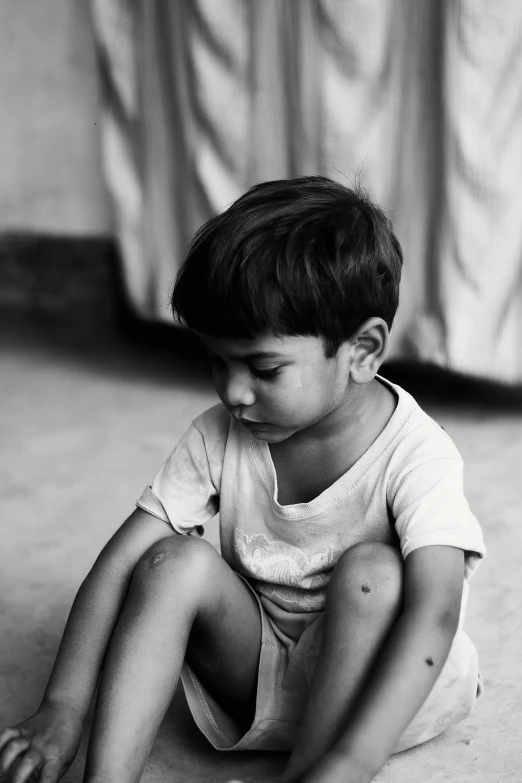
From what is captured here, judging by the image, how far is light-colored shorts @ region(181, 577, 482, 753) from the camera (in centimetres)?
93

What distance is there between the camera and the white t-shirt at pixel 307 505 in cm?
87

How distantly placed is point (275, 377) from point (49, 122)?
1.96m

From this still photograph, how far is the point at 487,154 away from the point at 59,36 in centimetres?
134

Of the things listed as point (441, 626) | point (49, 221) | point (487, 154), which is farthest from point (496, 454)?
point (49, 221)

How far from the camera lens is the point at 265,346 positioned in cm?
85

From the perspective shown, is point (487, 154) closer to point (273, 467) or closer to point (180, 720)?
point (273, 467)

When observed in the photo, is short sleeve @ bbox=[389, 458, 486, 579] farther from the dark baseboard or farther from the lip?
the dark baseboard

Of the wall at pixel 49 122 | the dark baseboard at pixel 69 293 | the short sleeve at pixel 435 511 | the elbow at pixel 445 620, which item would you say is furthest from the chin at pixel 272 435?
the wall at pixel 49 122

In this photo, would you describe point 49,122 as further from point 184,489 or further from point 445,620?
point 445,620

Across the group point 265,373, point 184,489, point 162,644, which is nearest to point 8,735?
point 162,644

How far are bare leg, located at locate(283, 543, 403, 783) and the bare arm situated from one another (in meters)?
0.01

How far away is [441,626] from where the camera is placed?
2.68ft

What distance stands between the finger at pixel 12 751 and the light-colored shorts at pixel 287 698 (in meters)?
0.16

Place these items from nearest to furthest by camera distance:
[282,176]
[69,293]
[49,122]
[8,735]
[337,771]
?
[337,771] → [8,735] → [282,176] → [49,122] → [69,293]
